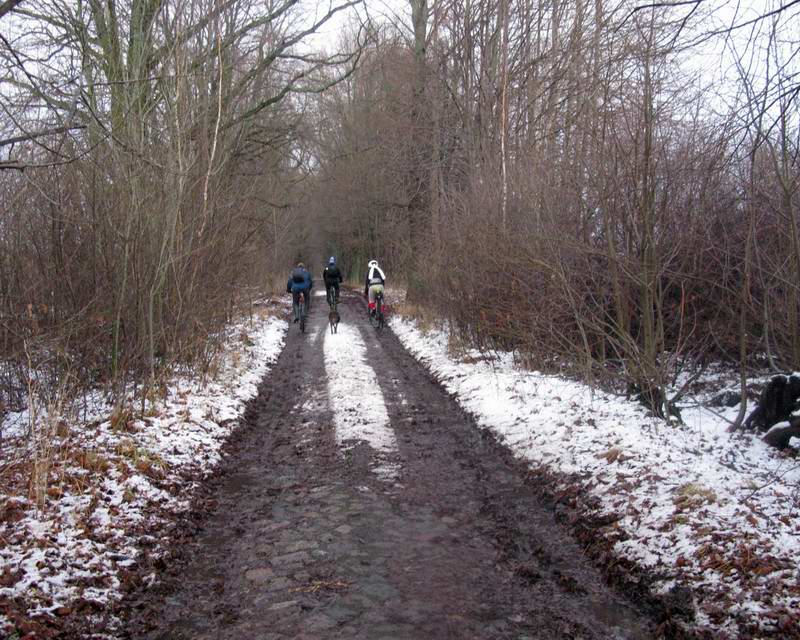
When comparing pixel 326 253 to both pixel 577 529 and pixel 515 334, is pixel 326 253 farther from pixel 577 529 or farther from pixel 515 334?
pixel 577 529

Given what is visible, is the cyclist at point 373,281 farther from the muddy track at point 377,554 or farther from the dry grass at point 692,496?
the dry grass at point 692,496

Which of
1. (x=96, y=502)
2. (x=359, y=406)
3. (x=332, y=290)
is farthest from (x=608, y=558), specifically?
(x=332, y=290)

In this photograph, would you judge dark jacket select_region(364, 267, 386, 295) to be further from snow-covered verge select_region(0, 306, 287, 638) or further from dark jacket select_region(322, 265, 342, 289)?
snow-covered verge select_region(0, 306, 287, 638)

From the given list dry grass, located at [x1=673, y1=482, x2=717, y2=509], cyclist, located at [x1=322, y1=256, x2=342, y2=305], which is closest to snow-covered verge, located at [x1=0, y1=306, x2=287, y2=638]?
dry grass, located at [x1=673, y1=482, x2=717, y2=509]

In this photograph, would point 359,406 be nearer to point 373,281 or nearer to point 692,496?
point 692,496

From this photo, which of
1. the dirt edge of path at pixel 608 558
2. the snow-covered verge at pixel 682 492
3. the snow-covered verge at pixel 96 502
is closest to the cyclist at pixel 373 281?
the snow-covered verge at pixel 682 492

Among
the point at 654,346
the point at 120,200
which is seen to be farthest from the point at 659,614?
the point at 120,200

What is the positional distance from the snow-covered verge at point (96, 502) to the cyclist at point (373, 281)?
36.4 feet

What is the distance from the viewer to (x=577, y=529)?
5.57 metres

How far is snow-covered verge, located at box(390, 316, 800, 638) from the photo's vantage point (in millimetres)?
4164

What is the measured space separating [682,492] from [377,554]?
8.26 feet

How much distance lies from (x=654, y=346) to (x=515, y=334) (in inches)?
125

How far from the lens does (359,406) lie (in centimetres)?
1022

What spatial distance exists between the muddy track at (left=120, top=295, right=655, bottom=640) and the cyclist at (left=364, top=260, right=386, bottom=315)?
12.1 m
